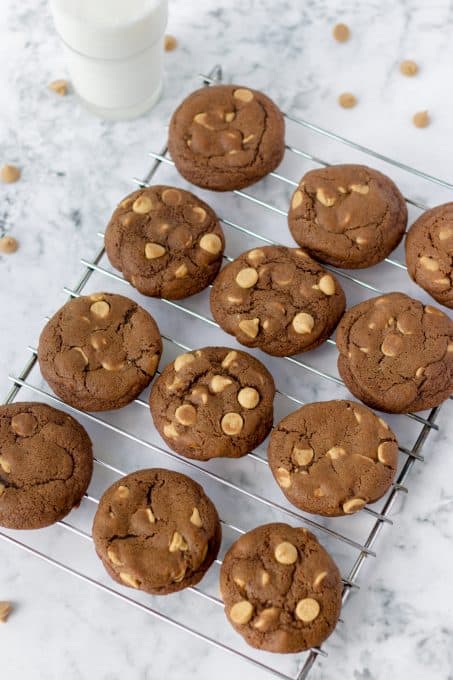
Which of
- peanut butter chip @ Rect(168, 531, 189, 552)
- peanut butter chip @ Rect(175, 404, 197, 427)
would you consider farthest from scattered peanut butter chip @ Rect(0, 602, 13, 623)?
peanut butter chip @ Rect(175, 404, 197, 427)

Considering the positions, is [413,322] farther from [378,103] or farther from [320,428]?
[378,103]

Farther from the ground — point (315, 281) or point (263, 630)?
point (315, 281)

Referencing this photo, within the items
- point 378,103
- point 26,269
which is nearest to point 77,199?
point 26,269

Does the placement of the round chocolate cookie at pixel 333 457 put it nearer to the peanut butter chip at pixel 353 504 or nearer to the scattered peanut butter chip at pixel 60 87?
the peanut butter chip at pixel 353 504

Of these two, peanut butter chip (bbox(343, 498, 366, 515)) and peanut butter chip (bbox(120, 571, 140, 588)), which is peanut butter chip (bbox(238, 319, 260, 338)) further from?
peanut butter chip (bbox(120, 571, 140, 588))

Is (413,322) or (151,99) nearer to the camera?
(413,322)

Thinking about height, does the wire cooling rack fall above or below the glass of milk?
below

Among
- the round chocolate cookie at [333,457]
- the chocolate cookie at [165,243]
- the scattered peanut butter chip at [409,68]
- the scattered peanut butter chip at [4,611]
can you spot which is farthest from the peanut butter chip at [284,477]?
the scattered peanut butter chip at [409,68]
